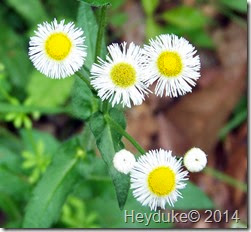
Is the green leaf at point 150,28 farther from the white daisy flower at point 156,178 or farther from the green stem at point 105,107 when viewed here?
the white daisy flower at point 156,178

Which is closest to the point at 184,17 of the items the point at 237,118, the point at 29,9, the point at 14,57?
the point at 237,118

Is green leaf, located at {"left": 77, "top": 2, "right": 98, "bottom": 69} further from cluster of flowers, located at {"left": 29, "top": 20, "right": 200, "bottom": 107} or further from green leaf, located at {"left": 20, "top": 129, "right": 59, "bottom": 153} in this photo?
green leaf, located at {"left": 20, "top": 129, "right": 59, "bottom": 153}

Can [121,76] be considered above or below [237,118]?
below

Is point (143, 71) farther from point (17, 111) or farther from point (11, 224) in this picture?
point (11, 224)

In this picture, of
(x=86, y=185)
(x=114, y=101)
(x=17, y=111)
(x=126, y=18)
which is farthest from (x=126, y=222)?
(x=126, y=18)

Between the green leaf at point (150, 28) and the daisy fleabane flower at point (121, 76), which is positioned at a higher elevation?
the green leaf at point (150, 28)

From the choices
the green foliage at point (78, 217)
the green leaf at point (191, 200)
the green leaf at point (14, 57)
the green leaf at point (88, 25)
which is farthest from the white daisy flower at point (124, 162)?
the green leaf at point (14, 57)

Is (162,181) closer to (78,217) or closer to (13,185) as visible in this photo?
A: (78,217)
